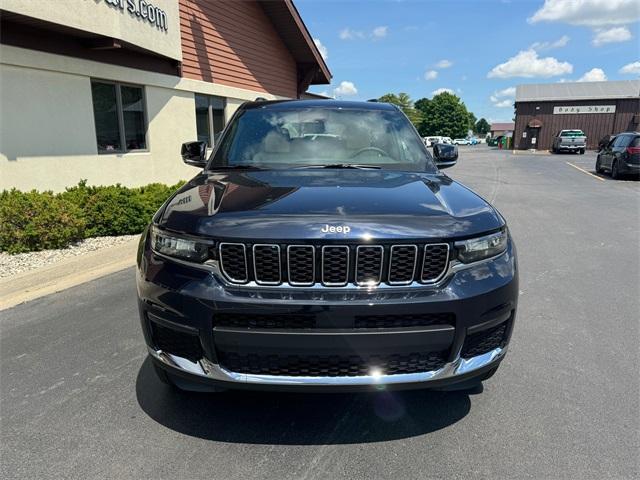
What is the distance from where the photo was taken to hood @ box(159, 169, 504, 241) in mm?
2117

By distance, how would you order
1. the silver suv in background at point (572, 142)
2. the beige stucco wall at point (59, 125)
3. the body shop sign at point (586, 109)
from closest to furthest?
the beige stucco wall at point (59, 125) < the silver suv in background at point (572, 142) < the body shop sign at point (586, 109)

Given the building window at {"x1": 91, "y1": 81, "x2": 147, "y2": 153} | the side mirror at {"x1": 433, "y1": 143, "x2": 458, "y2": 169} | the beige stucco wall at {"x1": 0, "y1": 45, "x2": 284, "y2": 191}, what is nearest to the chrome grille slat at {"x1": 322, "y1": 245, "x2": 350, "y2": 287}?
the side mirror at {"x1": 433, "y1": 143, "x2": 458, "y2": 169}

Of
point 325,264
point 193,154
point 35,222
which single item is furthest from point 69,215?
point 325,264

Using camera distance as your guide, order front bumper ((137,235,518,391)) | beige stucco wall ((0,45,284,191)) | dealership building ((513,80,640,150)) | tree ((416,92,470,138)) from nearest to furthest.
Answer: front bumper ((137,235,518,391)), beige stucco wall ((0,45,284,191)), dealership building ((513,80,640,150)), tree ((416,92,470,138))

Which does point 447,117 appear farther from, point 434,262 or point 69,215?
point 434,262

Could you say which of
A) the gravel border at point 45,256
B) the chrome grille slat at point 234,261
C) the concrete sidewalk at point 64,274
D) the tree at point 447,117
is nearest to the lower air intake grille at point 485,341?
the chrome grille slat at point 234,261

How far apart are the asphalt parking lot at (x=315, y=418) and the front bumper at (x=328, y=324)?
0.43 metres

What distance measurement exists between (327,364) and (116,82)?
8702mm

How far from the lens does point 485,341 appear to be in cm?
226

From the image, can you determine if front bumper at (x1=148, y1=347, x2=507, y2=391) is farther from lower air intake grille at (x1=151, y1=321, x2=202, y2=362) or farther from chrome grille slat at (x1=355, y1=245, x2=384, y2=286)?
chrome grille slat at (x1=355, y1=245, x2=384, y2=286)

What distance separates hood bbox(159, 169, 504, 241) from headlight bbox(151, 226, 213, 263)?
50 mm

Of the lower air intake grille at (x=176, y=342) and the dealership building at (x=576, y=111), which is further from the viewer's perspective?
the dealership building at (x=576, y=111)

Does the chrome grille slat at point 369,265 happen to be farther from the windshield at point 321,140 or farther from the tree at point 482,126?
the tree at point 482,126

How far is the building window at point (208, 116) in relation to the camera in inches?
472
